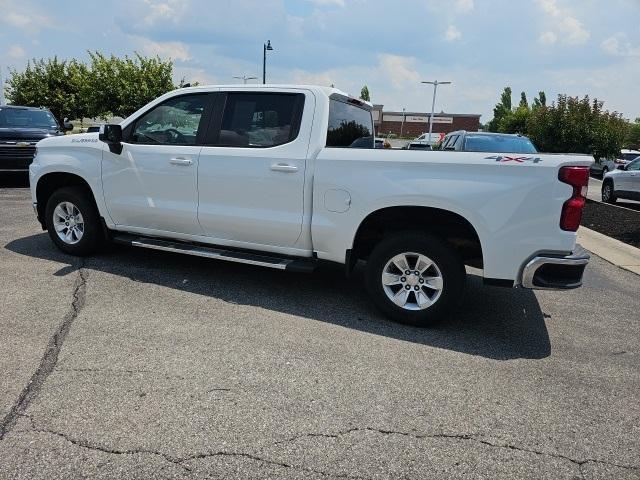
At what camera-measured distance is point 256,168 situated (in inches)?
187

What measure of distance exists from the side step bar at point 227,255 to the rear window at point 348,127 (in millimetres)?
1134

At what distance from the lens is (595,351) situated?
13.7 ft

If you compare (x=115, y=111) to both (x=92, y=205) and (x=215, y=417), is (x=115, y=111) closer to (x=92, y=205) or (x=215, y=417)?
(x=92, y=205)

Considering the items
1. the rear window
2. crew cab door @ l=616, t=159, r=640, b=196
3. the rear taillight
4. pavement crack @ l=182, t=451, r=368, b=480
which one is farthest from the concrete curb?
pavement crack @ l=182, t=451, r=368, b=480

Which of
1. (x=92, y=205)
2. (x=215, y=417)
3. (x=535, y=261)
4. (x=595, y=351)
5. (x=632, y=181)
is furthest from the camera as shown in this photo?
(x=632, y=181)

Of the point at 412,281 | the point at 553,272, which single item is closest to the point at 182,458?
the point at 412,281

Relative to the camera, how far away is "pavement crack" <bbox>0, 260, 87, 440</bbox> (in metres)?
2.85

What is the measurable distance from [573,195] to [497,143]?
734 cm

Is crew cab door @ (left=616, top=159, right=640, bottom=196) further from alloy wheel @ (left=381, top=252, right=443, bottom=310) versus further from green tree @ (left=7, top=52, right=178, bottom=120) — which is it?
green tree @ (left=7, top=52, right=178, bottom=120)

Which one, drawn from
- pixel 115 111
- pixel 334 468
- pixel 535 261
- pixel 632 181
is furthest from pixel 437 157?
pixel 115 111

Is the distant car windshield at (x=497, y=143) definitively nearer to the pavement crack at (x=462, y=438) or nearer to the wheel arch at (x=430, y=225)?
the wheel arch at (x=430, y=225)

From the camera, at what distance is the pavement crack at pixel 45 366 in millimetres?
2848

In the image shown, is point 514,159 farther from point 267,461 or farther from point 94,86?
point 94,86

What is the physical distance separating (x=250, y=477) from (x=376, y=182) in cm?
254
